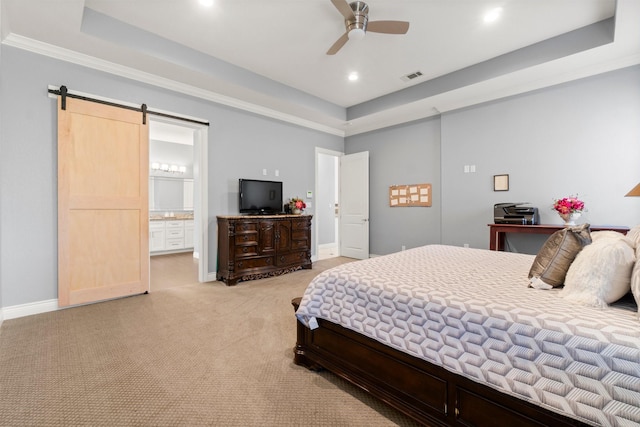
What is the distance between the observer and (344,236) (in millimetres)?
6152

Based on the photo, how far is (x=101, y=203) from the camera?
10.4 feet

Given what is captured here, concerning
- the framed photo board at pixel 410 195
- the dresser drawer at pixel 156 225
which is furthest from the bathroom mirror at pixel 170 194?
the framed photo board at pixel 410 195

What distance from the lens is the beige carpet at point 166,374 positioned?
1494 millimetres

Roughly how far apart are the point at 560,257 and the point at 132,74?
445 cm

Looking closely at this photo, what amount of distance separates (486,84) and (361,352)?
12.5ft

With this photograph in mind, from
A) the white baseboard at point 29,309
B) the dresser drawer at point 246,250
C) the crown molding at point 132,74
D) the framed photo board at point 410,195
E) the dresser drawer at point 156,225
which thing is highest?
the crown molding at point 132,74

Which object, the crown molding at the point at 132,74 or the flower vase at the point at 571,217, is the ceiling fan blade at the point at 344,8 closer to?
the crown molding at the point at 132,74

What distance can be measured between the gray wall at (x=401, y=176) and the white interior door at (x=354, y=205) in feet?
0.48

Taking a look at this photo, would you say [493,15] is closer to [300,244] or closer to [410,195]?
[410,195]

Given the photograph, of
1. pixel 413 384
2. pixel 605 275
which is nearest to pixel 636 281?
pixel 605 275

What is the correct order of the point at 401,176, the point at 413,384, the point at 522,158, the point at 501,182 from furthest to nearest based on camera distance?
the point at 401,176, the point at 501,182, the point at 522,158, the point at 413,384

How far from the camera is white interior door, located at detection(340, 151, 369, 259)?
5773 mm

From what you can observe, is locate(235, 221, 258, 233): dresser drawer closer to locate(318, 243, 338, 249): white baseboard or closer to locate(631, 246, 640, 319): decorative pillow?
locate(318, 243, 338, 249): white baseboard

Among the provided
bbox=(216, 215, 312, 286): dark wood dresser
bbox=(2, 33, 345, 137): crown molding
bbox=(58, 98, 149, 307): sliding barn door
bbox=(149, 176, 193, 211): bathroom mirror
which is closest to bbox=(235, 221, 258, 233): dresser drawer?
bbox=(216, 215, 312, 286): dark wood dresser
